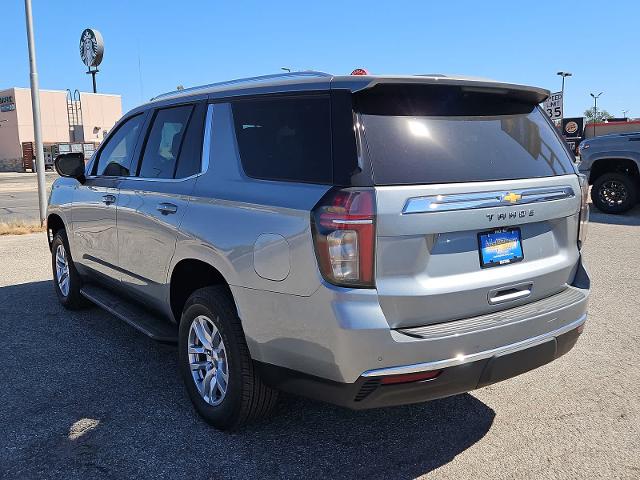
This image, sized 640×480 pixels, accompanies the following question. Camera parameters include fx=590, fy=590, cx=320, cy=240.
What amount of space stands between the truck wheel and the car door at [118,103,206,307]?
34.8 feet

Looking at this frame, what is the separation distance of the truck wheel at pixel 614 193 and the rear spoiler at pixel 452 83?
391 inches

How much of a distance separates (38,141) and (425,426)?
1122 centimetres

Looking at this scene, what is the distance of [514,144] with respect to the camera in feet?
10.2

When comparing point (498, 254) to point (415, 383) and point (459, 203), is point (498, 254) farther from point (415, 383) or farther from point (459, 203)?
point (415, 383)

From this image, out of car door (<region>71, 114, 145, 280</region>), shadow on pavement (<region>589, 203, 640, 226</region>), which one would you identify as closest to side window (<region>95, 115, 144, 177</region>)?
car door (<region>71, 114, 145, 280</region>)

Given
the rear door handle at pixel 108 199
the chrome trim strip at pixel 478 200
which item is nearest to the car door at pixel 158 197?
the rear door handle at pixel 108 199

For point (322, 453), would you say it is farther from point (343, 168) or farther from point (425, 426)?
point (343, 168)

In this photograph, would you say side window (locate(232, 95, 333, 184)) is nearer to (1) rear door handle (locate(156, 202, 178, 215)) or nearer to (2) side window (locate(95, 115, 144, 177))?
(1) rear door handle (locate(156, 202, 178, 215))

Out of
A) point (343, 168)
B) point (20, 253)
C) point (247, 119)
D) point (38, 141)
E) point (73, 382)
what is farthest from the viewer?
point (38, 141)

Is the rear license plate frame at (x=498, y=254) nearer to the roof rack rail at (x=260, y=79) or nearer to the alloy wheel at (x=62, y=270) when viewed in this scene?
the roof rack rail at (x=260, y=79)

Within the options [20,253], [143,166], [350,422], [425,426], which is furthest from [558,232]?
[20,253]

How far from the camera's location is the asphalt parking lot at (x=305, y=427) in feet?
9.70

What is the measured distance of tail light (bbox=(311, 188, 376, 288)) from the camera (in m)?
2.52

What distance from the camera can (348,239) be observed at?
8.32 feet
